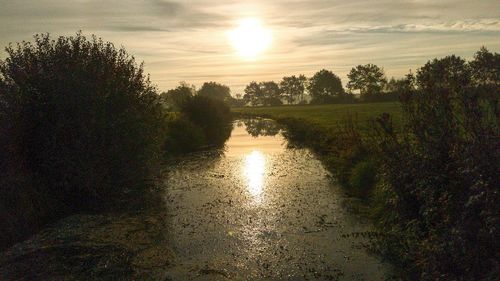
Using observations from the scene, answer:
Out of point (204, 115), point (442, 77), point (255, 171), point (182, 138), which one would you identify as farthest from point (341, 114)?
point (442, 77)

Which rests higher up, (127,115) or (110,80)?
(110,80)

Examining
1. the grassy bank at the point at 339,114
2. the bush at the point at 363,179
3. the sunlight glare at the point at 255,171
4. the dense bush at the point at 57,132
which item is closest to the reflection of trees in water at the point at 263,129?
the grassy bank at the point at 339,114

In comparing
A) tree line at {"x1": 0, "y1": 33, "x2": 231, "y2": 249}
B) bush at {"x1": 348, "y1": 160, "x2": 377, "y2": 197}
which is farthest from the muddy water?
tree line at {"x1": 0, "y1": 33, "x2": 231, "y2": 249}

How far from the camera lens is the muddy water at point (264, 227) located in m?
11.6

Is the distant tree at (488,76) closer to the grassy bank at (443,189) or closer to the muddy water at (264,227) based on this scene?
the grassy bank at (443,189)

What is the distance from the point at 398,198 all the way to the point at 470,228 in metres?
4.19

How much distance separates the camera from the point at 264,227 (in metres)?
15.4

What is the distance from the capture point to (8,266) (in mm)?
11227

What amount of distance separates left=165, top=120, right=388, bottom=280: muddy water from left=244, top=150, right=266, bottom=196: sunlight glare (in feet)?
0.20

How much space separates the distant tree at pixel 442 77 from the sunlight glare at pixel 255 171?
11.2m

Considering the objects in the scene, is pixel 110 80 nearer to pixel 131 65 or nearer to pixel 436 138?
pixel 131 65

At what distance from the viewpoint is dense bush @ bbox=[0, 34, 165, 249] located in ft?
53.8

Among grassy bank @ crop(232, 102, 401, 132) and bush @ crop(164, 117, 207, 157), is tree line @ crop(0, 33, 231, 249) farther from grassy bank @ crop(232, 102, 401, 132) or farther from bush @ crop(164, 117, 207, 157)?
bush @ crop(164, 117, 207, 157)

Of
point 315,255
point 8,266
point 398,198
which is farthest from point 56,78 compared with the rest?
point 398,198
